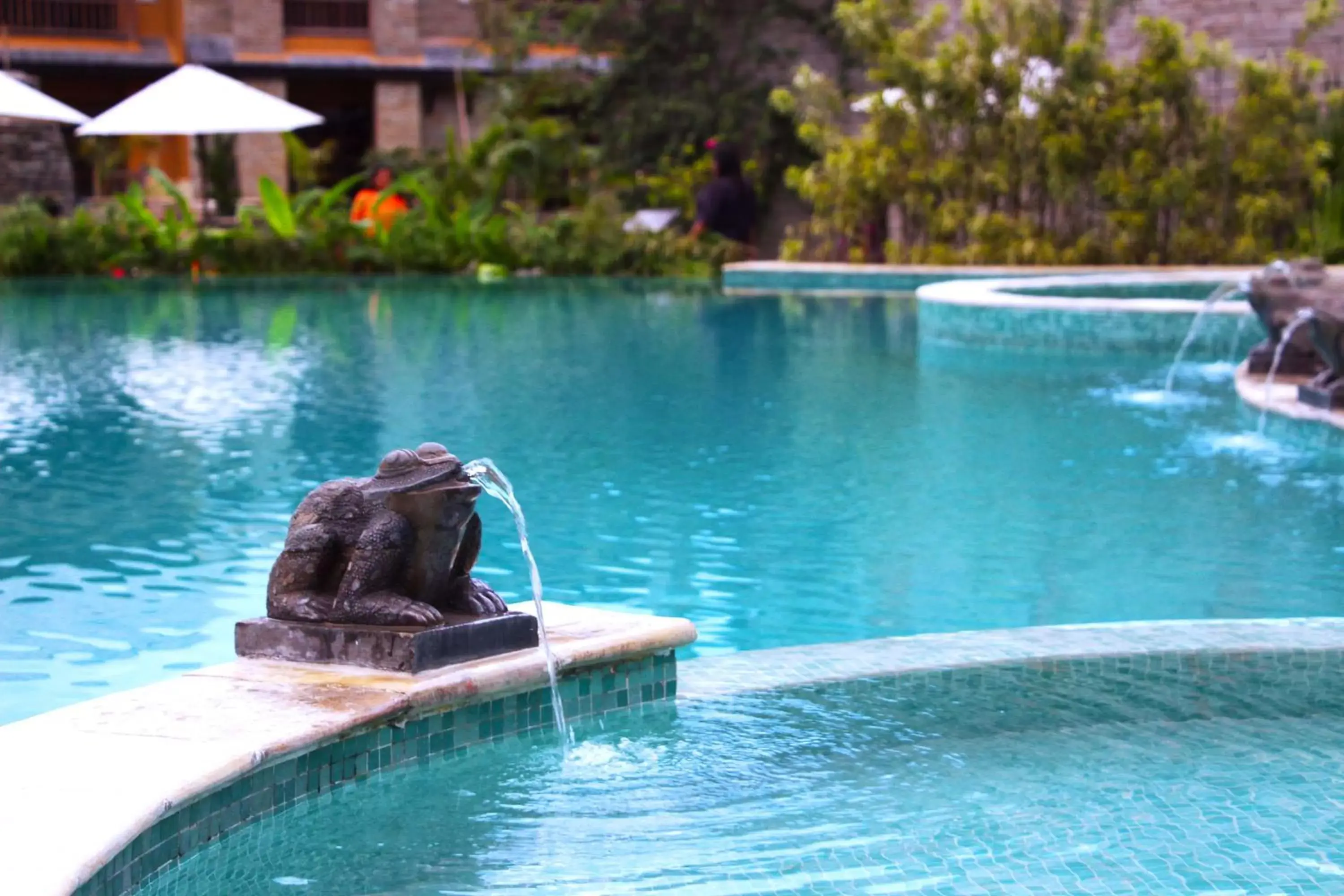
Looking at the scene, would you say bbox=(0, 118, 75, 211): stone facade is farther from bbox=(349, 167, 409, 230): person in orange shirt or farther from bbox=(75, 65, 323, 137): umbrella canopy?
bbox=(75, 65, 323, 137): umbrella canopy

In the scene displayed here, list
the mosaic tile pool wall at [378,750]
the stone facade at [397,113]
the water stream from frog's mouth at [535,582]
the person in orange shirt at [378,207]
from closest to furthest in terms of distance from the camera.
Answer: the mosaic tile pool wall at [378,750] < the water stream from frog's mouth at [535,582] < the person in orange shirt at [378,207] < the stone facade at [397,113]

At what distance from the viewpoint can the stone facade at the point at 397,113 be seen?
33.9 m

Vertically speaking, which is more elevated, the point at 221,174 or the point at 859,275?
the point at 221,174

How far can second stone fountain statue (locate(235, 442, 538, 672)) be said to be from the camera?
4012 millimetres

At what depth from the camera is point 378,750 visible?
3.80m

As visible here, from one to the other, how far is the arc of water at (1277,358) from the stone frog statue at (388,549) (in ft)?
21.9

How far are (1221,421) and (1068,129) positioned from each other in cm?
979

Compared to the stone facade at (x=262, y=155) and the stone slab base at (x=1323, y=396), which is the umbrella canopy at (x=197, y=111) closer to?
the stone facade at (x=262, y=155)

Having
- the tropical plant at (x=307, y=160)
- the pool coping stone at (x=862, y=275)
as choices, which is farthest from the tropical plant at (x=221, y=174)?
the pool coping stone at (x=862, y=275)

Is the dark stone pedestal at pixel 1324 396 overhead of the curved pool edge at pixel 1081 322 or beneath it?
→ beneath

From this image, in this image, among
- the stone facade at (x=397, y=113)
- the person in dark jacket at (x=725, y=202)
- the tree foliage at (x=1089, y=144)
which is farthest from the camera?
the stone facade at (x=397, y=113)

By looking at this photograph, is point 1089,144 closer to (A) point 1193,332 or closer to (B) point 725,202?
(B) point 725,202

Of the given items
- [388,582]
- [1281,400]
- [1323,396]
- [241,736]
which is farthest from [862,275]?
[241,736]

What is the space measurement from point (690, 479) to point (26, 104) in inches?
466
